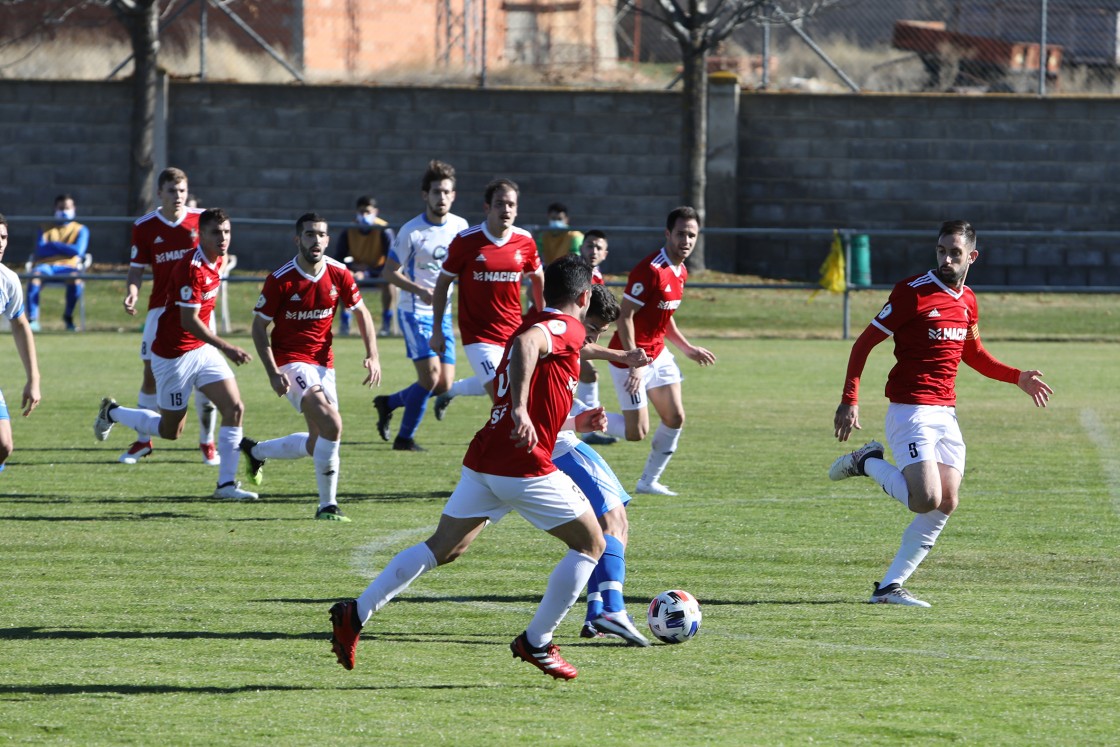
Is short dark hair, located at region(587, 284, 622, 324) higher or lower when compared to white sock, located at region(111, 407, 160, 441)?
higher

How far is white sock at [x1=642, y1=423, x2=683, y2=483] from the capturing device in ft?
35.4

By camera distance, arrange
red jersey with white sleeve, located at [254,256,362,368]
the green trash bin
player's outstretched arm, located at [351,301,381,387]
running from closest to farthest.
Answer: red jersey with white sleeve, located at [254,256,362,368]
player's outstretched arm, located at [351,301,381,387]
the green trash bin

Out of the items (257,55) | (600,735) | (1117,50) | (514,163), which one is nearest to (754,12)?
(514,163)

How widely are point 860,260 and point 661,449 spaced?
46.4 ft

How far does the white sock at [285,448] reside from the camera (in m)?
10.1

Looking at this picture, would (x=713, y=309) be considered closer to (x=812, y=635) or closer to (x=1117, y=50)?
(x=1117, y=50)

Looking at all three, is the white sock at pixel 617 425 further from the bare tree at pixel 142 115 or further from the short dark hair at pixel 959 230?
the bare tree at pixel 142 115

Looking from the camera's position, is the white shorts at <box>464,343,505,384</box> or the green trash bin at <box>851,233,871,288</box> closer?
the white shorts at <box>464,343,505,384</box>

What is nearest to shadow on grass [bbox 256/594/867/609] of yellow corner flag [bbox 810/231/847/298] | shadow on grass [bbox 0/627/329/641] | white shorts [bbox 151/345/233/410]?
shadow on grass [bbox 0/627/329/641]

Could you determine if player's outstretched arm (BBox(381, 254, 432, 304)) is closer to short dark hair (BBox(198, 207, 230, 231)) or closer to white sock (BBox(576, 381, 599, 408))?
short dark hair (BBox(198, 207, 230, 231))

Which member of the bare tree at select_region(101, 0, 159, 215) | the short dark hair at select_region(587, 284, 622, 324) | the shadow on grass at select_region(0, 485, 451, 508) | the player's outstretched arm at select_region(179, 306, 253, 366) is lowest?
the shadow on grass at select_region(0, 485, 451, 508)

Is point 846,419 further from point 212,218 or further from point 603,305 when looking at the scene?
point 212,218

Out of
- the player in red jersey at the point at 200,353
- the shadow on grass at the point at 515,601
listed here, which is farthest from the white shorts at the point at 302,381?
the shadow on grass at the point at 515,601

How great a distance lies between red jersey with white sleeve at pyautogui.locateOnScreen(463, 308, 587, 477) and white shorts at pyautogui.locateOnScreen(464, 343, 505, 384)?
473cm
